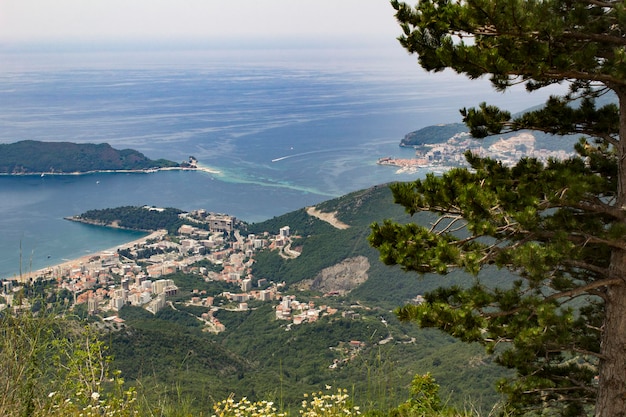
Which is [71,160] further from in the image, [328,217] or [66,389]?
[66,389]

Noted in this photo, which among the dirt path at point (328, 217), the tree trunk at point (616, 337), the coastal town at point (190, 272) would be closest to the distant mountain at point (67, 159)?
the coastal town at point (190, 272)

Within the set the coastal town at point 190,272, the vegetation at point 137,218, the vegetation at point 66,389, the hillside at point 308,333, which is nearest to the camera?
the vegetation at point 66,389

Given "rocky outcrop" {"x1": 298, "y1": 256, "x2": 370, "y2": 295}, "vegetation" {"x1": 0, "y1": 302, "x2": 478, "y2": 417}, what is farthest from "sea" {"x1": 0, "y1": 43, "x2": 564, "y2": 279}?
"rocky outcrop" {"x1": 298, "y1": 256, "x2": 370, "y2": 295}

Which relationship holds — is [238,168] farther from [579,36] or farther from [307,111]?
[579,36]

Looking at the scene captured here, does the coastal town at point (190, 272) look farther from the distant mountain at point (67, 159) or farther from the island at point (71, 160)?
the distant mountain at point (67, 159)

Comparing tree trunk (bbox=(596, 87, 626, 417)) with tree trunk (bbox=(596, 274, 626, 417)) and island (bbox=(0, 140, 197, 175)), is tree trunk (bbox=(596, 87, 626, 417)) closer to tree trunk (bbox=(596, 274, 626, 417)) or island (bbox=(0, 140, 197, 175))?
tree trunk (bbox=(596, 274, 626, 417))

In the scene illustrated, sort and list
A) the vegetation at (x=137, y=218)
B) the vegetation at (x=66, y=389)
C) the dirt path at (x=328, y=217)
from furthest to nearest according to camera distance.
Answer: the vegetation at (x=137, y=218) → the dirt path at (x=328, y=217) → the vegetation at (x=66, y=389)
